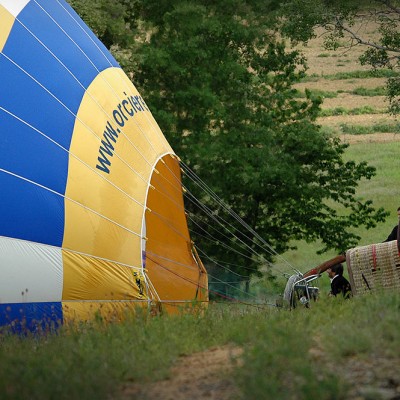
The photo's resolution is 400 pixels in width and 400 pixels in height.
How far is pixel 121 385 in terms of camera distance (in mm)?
6367

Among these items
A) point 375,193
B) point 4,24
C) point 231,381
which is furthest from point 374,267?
point 375,193

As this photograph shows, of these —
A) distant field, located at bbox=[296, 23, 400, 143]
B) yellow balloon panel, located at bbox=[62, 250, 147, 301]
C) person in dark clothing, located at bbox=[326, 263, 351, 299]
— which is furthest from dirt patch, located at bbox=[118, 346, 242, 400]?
distant field, located at bbox=[296, 23, 400, 143]

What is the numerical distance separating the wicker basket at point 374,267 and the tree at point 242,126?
9868 millimetres

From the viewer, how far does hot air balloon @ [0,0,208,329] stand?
1014 centimetres

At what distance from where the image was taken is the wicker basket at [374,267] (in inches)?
444

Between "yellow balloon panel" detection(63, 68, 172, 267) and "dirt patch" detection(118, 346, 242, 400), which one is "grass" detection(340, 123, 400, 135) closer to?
"yellow balloon panel" detection(63, 68, 172, 267)

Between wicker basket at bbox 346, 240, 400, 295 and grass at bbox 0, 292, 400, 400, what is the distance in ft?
8.03

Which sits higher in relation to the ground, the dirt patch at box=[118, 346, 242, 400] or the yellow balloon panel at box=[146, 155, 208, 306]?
the yellow balloon panel at box=[146, 155, 208, 306]

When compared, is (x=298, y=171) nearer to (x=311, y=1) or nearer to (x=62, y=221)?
(x=311, y=1)

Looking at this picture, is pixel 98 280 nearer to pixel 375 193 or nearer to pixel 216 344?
pixel 216 344

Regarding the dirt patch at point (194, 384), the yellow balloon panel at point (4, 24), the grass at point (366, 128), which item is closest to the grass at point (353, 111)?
the grass at point (366, 128)

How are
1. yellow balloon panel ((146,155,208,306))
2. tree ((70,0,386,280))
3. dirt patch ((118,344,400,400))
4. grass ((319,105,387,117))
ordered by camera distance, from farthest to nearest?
grass ((319,105,387,117))
tree ((70,0,386,280))
yellow balloon panel ((146,155,208,306))
dirt patch ((118,344,400,400))

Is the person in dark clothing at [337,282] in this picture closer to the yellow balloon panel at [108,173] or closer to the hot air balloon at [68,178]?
the hot air balloon at [68,178]

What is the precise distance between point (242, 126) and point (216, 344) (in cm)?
1493
